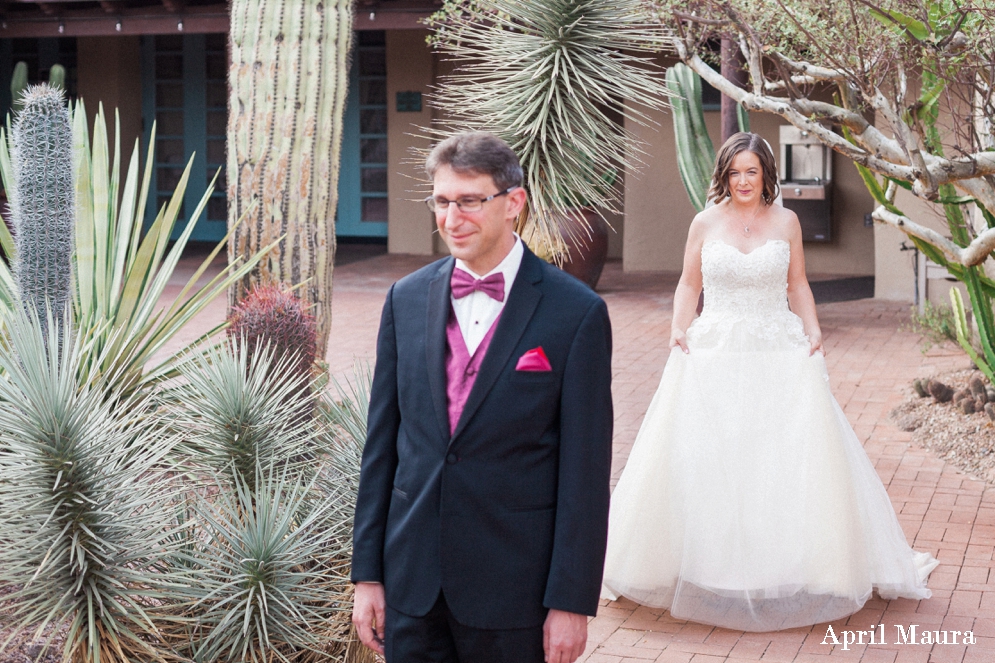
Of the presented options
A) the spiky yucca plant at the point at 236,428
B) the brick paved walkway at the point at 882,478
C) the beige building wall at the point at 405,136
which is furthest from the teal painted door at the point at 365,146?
the spiky yucca plant at the point at 236,428

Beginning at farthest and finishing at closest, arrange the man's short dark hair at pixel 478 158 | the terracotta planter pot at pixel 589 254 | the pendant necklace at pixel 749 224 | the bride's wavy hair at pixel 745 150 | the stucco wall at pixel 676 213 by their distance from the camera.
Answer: the stucco wall at pixel 676 213 → the terracotta planter pot at pixel 589 254 → the pendant necklace at pixel 749 224 → the bride's wavy hair at pixel 745 150 → the man's short dark hair at pixel 478 158

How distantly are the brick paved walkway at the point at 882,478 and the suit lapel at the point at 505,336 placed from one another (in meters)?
1.40

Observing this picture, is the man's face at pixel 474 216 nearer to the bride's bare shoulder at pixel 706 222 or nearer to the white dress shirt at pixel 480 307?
the white dress shirt at pixel 480 307

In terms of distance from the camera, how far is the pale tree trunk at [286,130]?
5121 millimetres

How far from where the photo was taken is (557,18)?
4.54 m

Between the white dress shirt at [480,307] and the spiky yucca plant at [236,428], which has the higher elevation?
the white dress shirt at [480,307]

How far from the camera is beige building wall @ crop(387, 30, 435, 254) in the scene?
15.1 m

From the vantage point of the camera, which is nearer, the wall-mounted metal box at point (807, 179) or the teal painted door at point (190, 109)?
the wall-mounted metal box at point (807, 179)

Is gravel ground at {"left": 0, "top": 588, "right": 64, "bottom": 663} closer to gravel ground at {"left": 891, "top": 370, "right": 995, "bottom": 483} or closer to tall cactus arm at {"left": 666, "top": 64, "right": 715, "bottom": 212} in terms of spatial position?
gravel ground at {"left": 891, "top": 370, "right": 995, "bottom": 483}

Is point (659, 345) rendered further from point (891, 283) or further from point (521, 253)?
point (521, 253)

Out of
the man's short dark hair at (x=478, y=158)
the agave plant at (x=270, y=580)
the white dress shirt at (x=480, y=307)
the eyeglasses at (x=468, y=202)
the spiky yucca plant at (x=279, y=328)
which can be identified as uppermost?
the man's short dark hair at (x=478, y=158)

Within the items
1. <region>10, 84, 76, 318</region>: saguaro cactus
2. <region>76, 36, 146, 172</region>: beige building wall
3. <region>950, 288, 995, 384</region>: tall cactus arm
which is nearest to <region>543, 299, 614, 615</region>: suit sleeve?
<region>10, 84, 76, 318</region>: saguaro cactus

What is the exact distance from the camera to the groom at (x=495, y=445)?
2162 millimetres

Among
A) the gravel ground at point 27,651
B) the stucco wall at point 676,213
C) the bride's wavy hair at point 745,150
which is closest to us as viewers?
the gravel ground at point 27,651
